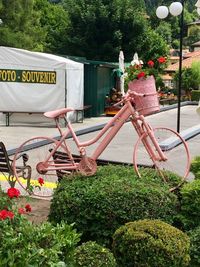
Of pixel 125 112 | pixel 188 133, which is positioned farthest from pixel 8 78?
pixel 125 112

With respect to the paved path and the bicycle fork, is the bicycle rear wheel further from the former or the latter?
the paved path

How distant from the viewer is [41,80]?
20094 mm

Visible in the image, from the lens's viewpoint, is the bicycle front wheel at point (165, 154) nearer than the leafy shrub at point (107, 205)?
No

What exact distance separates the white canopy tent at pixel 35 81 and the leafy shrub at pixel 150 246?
1551cm

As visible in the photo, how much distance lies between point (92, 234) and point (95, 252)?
1.12 meters

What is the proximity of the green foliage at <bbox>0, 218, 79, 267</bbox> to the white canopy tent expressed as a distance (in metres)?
16.1

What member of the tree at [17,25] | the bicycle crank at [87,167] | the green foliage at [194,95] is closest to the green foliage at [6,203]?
the bicycle crank at [87,167]

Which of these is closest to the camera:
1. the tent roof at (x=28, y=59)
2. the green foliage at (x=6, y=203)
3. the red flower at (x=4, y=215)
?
the red flower at (x=4, y=215)

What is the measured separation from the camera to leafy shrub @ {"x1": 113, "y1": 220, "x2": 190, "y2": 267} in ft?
14.3

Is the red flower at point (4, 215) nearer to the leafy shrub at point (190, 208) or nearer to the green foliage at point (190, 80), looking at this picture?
the leafy shrub at point (190, 208)

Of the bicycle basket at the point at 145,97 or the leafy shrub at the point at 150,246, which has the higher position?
the bicycle basket at the point at 145,97

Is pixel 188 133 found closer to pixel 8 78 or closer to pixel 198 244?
pixel 8 78

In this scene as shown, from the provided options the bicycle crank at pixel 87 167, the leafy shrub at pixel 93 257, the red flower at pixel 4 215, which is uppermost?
the red flower at pixel 4 215

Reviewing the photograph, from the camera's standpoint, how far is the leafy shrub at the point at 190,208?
18.6 feet
